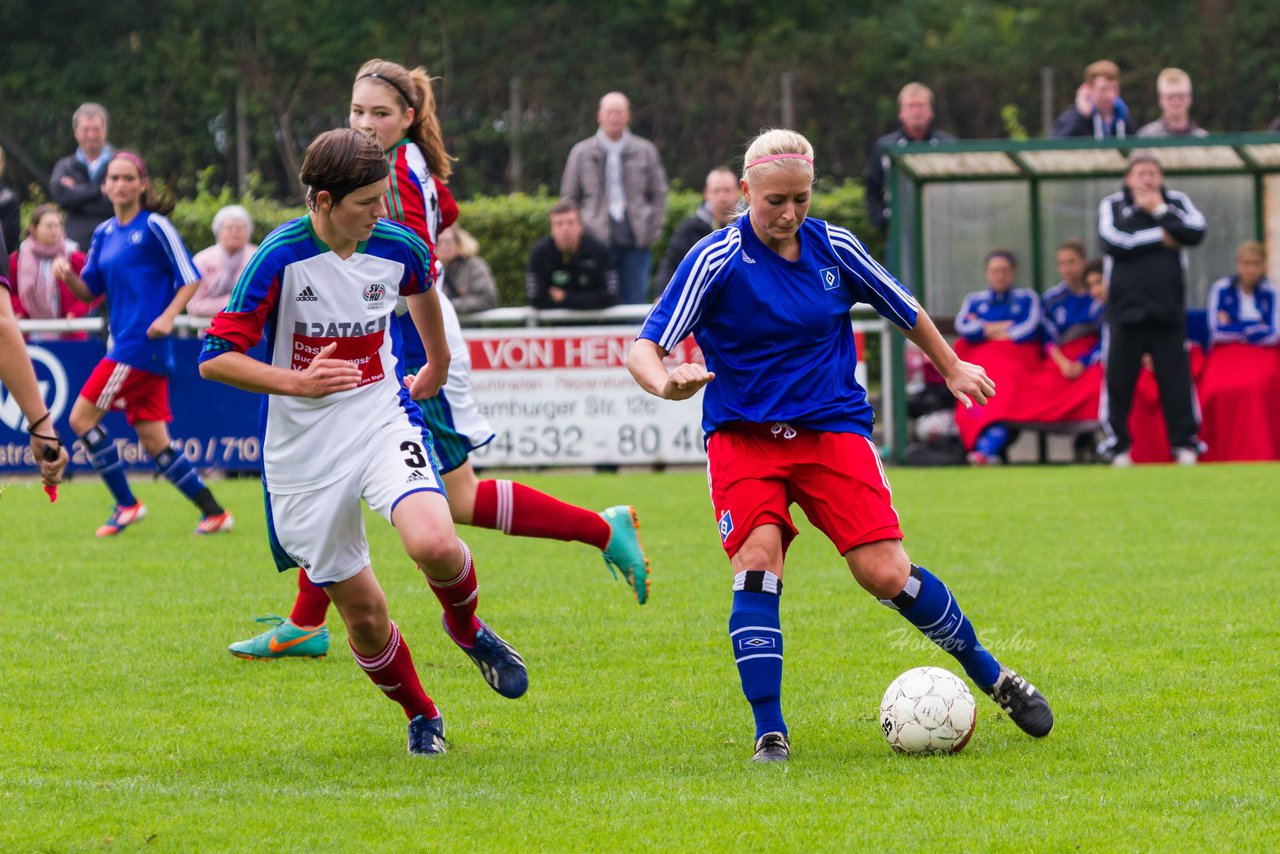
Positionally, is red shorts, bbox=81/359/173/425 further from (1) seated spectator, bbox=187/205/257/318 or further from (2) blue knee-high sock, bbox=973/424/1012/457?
(2) blue knee-high sock, bbox=973/424/1012/457

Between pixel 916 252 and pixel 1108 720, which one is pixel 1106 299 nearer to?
pixel 916 252

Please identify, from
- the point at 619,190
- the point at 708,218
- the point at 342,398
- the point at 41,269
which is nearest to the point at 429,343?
the point at 342,398

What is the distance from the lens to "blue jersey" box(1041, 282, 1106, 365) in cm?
1444

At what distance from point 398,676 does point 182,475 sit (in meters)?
5.43

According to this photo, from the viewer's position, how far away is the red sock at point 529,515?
6805mm

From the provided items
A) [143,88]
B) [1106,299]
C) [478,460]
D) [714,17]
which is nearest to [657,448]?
[478,460]

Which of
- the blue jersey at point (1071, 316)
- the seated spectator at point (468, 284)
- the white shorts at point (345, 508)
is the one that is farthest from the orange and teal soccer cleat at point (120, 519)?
the blue jersey at point (1071, 316)

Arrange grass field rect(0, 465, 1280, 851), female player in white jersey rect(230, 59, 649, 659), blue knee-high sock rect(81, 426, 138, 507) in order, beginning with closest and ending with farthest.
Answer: grass field rect(0, 465, 1280, 851) → female player in white jersey rect(230, 59, 649, 659) → blue knee-high sock rect(81, 426, 138, 507)

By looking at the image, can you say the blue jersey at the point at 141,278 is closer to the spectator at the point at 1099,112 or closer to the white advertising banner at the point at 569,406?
the white advertising banner at the point at 569,406

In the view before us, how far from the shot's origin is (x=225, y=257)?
13992 millimetres

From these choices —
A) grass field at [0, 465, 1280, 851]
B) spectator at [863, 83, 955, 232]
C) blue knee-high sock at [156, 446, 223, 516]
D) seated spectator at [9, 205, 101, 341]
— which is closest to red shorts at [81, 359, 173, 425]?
blue knee-high sock at [156, 446, 223, 516]

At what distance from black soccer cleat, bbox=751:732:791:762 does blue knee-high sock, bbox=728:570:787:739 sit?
2cm

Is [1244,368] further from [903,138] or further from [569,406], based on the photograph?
[569,406]

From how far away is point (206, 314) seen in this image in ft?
47.2
